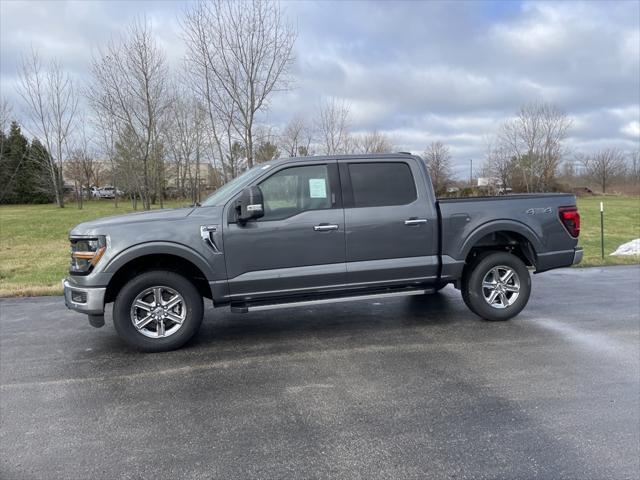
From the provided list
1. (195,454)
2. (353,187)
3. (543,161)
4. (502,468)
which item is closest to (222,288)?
(353,187)

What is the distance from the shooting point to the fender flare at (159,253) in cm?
459

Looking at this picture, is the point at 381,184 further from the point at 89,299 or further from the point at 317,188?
the point at 89,299

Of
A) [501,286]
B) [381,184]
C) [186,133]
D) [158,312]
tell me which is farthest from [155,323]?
[186,133]

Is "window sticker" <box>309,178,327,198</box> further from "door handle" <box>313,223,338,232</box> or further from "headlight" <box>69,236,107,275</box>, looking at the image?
"headlight" <box>69,236,107,275</box>

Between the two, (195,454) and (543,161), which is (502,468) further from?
(543,161)

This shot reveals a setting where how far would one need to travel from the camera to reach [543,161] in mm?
40094

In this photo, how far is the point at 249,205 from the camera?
469cm

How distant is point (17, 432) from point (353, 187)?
3.74 meters

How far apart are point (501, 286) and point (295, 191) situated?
2.82 m

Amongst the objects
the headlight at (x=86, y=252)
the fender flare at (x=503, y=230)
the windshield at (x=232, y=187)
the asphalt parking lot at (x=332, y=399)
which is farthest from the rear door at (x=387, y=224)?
the headlight at (x=86, y=252)

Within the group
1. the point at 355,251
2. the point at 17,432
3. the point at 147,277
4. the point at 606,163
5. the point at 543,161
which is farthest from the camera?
the point at 606,163

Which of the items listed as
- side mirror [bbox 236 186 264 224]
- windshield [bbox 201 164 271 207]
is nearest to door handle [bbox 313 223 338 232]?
side mirror [bbox 236 186 264 224]

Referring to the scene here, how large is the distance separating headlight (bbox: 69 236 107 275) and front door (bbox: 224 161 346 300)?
1219 mm

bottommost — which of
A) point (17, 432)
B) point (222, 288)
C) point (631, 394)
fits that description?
point (631, 394)
